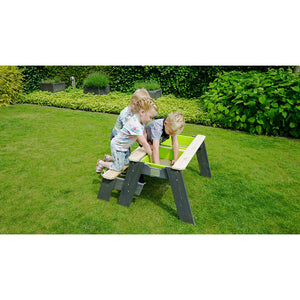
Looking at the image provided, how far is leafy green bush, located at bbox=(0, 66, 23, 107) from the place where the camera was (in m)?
10.0

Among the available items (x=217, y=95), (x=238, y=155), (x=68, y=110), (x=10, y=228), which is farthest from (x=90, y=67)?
(x=10, y=228)

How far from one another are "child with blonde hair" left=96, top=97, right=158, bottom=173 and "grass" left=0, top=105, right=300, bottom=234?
0.70 metres

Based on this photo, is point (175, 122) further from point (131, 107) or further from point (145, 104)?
point (131, 107)

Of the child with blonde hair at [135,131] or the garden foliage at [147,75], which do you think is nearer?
the child with blonde hair at [135,131]

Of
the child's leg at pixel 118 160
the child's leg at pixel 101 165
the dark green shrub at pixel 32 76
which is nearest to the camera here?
the child's leg at pixel 118 160

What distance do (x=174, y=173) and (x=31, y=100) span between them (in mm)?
9845

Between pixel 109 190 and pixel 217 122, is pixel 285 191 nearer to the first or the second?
pixel 109 190

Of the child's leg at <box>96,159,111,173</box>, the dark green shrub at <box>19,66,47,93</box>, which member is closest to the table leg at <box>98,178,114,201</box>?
the child's leg at <box>96,159,111,173</box>

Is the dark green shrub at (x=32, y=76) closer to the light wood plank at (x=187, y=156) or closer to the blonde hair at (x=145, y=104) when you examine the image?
the blonde hair at (x=145, y=104)

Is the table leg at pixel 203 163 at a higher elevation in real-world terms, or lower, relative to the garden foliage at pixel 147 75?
lower

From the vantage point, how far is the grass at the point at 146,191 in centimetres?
321

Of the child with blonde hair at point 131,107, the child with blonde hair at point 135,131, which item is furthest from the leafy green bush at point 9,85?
Result: the child with blonde hair at point 135,131

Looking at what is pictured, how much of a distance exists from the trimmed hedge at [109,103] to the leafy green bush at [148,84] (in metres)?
0.62

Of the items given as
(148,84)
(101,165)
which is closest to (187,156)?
(101,165)
